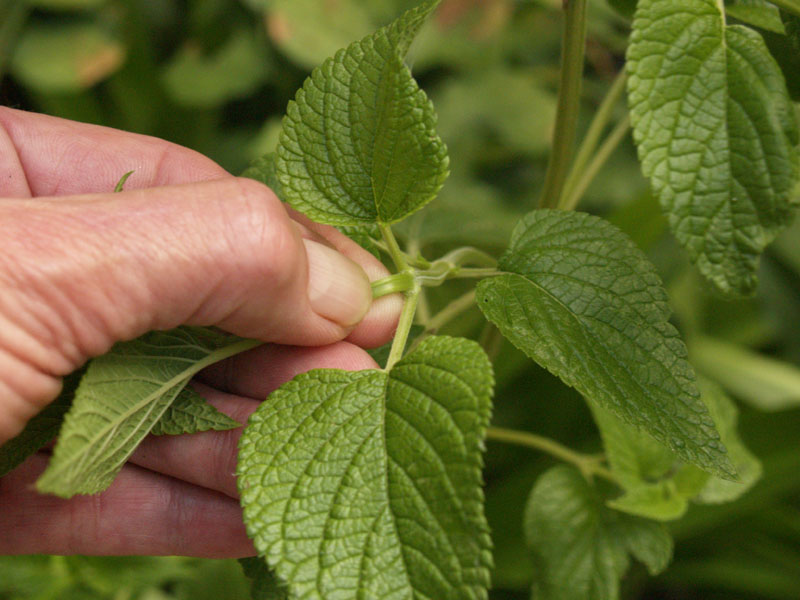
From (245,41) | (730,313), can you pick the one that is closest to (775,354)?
(730,313)

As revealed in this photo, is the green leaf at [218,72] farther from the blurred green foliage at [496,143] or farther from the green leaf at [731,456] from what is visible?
the green leaf at [731,456]

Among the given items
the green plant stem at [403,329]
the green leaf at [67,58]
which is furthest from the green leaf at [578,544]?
the green leaf at [67,58]

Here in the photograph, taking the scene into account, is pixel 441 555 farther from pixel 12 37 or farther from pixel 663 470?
pixel 12 37

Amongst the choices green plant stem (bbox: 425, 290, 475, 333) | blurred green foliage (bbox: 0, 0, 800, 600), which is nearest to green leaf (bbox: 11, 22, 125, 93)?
blurred green foliage (bbox: 0, 0, 800, 600)

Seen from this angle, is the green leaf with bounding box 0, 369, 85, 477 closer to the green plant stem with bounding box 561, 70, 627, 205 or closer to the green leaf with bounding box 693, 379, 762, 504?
the green plant stem with bounding box 561, 70, 627, 205

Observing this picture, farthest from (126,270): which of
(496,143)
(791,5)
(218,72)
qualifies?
(496,143)

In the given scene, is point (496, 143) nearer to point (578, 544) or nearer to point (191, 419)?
point (578, 544)
